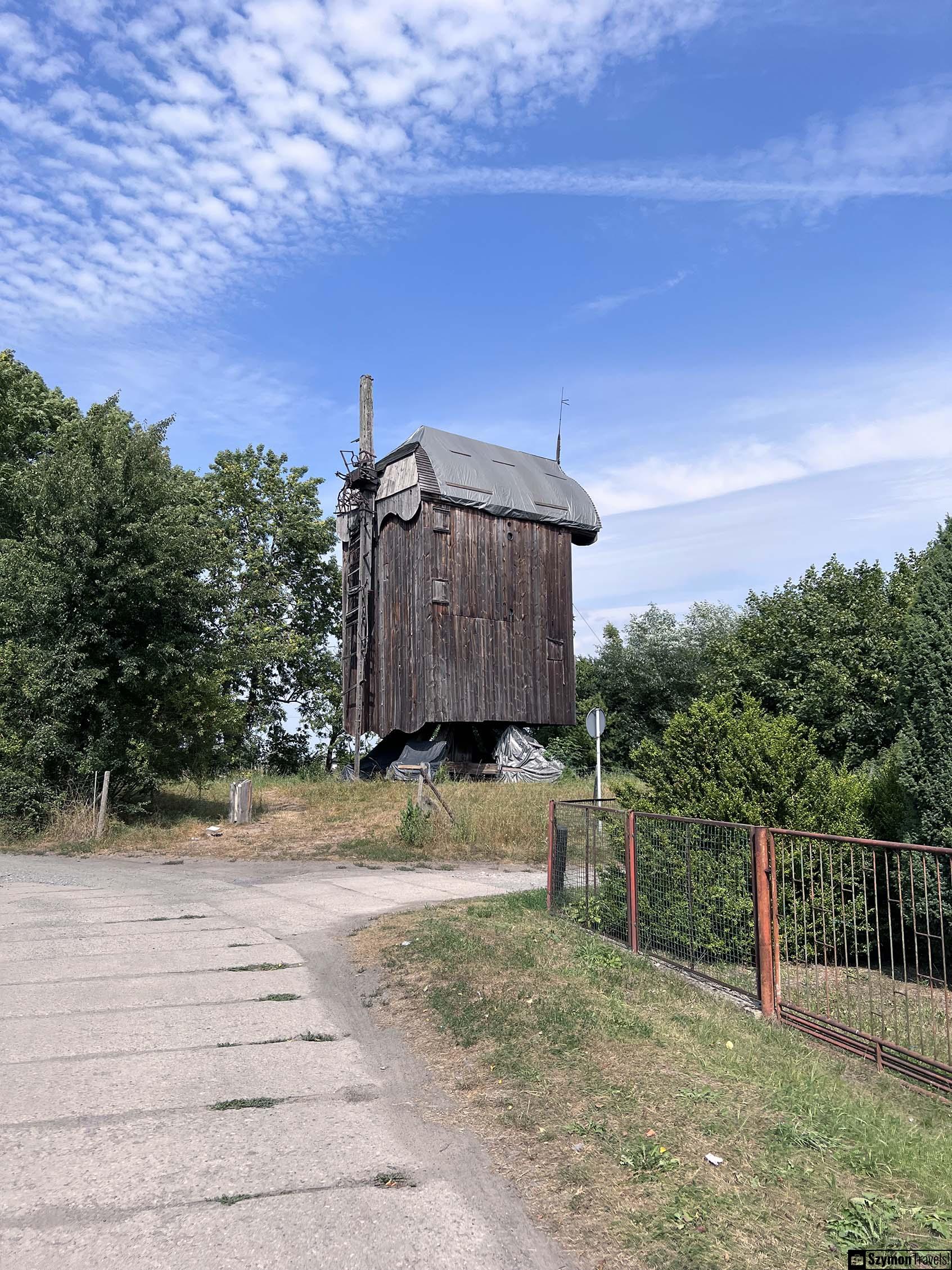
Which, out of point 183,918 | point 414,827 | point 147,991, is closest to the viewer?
point 147,991

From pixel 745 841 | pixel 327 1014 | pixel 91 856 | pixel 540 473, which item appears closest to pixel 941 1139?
pixel 745 841

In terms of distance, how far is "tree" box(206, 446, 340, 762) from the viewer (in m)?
39.9

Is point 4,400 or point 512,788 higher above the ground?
point 4,400

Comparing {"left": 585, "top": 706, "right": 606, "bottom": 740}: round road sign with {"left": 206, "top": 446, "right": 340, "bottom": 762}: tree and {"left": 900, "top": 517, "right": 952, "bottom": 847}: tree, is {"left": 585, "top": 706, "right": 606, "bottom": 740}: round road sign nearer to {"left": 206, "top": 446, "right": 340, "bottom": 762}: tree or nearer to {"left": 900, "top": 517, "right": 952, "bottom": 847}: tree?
{"left": 900, "top": 517, "right": 952, "bottom": 847}: tree

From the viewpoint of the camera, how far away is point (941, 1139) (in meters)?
4.67

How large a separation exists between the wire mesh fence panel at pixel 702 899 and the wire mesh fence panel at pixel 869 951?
37 centimetres

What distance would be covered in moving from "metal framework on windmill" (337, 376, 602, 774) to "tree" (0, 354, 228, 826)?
9.00 m

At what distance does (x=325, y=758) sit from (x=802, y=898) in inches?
1426

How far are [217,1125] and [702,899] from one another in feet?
15.5

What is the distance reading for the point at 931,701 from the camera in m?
7.79

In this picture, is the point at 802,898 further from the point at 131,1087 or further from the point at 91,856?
the point at 91,856

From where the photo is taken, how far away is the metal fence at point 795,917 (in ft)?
19.5

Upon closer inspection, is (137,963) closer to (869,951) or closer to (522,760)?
(869,951)

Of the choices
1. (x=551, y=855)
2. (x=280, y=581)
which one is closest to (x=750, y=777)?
(x=551, y=855)
